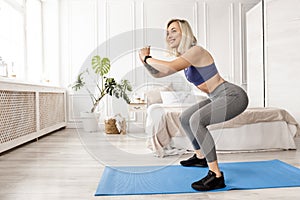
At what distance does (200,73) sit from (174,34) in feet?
1.06

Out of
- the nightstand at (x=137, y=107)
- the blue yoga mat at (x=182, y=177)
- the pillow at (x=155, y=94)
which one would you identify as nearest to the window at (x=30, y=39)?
the nightstand at (x=137, y=107)

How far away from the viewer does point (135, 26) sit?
551 centimetres

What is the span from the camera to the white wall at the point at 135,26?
5477mm

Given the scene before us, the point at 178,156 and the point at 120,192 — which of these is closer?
the point at 120,192

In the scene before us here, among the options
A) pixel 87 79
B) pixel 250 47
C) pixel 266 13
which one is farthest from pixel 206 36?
pixel 87 79

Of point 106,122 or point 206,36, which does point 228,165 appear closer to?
point 106,122

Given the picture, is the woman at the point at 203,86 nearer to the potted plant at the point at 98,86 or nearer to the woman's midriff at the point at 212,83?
the woman's midriff at the point at 212,83

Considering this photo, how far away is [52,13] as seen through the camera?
17.7 feet

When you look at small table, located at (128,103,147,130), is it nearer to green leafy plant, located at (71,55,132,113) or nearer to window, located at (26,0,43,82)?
green leafy plant, located at (71,55,132,113)

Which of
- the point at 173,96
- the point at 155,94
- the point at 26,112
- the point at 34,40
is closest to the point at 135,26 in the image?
the point at 155,94

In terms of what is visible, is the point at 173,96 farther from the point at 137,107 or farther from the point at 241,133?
the point at 241,133

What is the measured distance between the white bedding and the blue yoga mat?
516mm

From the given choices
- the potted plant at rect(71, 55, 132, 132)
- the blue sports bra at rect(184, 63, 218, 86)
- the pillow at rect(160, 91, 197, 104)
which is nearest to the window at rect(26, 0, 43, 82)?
the potted plant at rect(71, 55, 132, 132)

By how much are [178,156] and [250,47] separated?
3208mm
